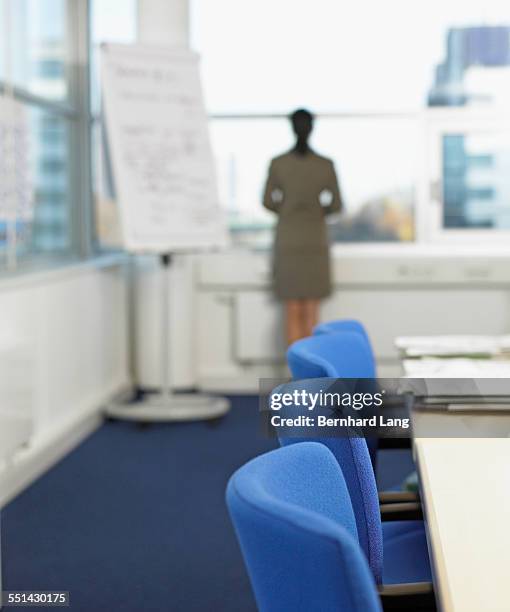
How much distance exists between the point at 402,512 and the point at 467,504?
0.66m

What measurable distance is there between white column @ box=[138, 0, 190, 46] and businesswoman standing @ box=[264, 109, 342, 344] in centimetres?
91

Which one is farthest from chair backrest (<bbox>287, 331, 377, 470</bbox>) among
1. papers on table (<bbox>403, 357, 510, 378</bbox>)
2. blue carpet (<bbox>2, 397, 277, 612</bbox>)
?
blue carpet (<bbox>2, 397, 277, 612</bbox>)

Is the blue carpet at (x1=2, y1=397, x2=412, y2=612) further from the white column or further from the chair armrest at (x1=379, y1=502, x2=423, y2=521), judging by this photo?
the white column

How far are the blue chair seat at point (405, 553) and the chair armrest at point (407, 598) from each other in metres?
0.36

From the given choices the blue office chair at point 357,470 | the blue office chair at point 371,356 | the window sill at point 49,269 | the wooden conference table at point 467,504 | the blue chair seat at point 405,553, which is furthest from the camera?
the window sill at point 49,269

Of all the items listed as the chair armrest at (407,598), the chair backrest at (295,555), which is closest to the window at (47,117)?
the chair armrest at (407,598)

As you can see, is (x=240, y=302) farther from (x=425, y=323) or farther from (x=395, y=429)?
(x=395, y=429)

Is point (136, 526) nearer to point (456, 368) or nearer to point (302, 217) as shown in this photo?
point (456, 368)

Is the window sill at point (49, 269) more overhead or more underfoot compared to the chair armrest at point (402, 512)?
more overhead

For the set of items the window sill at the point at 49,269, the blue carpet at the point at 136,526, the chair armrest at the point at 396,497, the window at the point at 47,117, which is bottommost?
the blue carpet at the point at 136,526

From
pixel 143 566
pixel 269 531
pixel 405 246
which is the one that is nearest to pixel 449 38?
pixel 405 246

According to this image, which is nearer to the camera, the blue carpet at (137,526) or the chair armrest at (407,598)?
the chair armrest at (407,598)

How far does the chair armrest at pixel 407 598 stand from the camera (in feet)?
6.01

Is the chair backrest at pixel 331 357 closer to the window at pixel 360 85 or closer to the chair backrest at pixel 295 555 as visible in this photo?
the chair backrest at pixel 295 555
